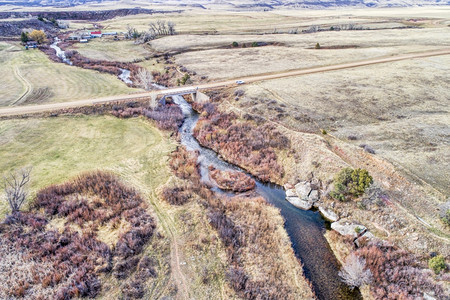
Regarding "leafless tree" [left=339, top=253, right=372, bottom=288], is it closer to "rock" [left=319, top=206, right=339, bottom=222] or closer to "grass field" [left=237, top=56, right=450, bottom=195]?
"rock" [left=319, top=206, right=339, bottom=222]

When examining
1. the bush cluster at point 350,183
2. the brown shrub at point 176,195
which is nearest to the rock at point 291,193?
the bush cluster at point 350,183

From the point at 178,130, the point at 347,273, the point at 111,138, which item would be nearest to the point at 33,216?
the point at 111,138

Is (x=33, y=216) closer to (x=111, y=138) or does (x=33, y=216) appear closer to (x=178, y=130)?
(x=111, y=138)

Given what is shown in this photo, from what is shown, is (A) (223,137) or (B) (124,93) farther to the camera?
(B) (124,93)

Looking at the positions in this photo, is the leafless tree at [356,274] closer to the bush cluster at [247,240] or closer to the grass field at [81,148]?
the bush cluster at [247,240]

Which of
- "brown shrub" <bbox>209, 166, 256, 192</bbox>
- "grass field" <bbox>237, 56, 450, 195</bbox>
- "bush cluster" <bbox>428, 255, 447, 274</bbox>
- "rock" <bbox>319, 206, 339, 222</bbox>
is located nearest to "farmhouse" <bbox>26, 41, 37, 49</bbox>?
"grass field" <bbox>237, 56, 450, 195</bbox>

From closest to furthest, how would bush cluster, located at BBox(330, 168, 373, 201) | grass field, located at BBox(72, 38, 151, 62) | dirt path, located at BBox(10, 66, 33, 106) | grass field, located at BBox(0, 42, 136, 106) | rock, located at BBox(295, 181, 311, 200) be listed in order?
1. bush cluster, located at BBox(330, 168, 373, 201)
2. rock, located at BBox(295, 181, 311, 200)
3. dirt path, located at BBox(10, 66, 33, 106)
4. grass field, located at BBox(0, 42, 136, 106)
5. grass field, located at BBox(72, 38, 151, 62)

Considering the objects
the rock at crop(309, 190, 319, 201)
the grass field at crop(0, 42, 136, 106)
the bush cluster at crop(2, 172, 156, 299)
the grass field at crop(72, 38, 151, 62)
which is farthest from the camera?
the grass field at crop(72, 38, 151, 62)
